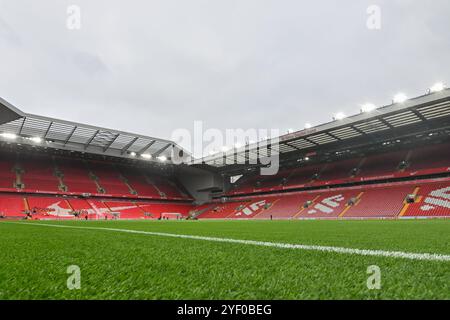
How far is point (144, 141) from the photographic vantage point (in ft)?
111

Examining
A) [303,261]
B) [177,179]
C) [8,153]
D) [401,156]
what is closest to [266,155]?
[401,156]

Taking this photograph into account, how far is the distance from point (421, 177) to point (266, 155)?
15585 mm

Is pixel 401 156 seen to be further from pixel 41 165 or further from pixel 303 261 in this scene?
pixel 41 165

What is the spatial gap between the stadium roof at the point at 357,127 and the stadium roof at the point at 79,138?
283 inches

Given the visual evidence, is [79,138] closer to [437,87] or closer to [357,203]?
[357,203]

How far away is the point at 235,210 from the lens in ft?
119

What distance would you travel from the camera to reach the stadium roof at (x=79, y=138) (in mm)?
25680

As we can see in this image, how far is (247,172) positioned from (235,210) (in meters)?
9.07

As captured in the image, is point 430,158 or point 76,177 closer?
point 430,158

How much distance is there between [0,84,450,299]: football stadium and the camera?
1.67 m

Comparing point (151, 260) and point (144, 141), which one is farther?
point (144, 141)

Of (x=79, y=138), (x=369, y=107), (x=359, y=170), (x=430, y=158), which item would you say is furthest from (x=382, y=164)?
(x=79, y=138)

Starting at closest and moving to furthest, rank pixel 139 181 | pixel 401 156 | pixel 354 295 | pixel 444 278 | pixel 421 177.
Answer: pixel 354 295
pixel 444 278
pixel 421 177
pixel 401 156
pixel 139 181

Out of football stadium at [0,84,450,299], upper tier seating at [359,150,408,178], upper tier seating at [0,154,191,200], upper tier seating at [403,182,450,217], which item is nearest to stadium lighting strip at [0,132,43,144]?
football stadium at [0,84,450,299]
